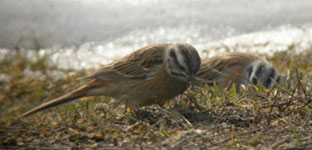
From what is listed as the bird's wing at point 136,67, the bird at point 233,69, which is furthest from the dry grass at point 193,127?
the bird at point 233,69

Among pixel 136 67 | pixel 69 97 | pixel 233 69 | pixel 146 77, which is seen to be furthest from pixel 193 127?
pixel 233 69

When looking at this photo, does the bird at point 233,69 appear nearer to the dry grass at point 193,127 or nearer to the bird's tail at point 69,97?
the dry grass at point 193,127

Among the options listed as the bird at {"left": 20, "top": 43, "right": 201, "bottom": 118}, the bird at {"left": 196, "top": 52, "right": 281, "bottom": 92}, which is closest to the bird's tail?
the bird at {"left": 20, "top": 43, "right": 201, "bottom": 118}

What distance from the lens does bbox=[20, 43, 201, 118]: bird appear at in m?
4.20

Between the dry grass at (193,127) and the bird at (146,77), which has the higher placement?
the bird at (146,77)

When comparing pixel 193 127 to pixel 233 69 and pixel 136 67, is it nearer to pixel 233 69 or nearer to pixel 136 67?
pixel 136 67

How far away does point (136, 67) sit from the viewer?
15.0 feet

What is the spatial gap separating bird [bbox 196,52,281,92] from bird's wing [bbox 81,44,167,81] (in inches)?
51.2

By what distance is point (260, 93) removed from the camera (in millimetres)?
3939

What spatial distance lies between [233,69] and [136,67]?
1963 millimetres

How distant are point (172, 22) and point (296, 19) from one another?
11.4ft

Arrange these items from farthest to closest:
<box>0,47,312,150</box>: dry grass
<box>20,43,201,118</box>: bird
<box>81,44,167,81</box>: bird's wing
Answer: <box>81,44,167,81</box>: bird's wing → <box>20,43,201,118</box>: bird → <box>0,47,312,150</box>: dry grass

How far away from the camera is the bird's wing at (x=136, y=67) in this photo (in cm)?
443

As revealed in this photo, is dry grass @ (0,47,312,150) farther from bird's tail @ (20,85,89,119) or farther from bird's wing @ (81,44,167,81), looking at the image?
bird's wing @ (81,44,167,81)
